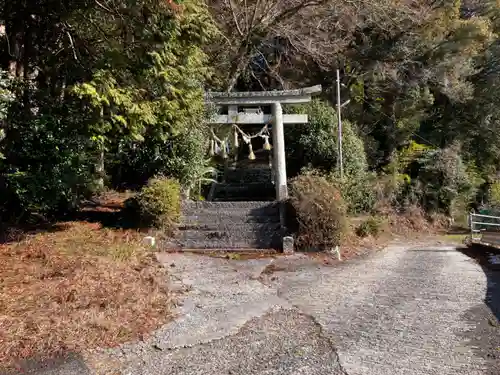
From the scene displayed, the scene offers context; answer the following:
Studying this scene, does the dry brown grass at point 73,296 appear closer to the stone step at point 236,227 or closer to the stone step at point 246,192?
the stone step at point 236,227

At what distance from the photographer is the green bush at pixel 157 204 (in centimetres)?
835

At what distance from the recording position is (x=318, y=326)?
4.42 m

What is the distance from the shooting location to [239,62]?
13.2 m

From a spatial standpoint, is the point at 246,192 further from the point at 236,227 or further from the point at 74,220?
the point at 74,220

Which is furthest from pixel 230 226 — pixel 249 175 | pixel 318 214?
pixel 249 175

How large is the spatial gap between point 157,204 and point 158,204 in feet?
0.06

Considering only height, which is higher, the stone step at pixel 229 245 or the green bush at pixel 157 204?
the green bush at pixel 157 204

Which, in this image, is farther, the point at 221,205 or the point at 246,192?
the point at 246,192

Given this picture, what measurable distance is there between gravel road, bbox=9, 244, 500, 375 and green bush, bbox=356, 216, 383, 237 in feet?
13.9

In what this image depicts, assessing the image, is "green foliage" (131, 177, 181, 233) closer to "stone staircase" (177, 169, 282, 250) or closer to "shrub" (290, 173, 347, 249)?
"stone staircase" (177, 169, 282, 250)

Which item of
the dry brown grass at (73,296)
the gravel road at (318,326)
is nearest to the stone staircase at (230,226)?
the gravel road at (318,326)

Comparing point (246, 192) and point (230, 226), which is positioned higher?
point (246, 192)

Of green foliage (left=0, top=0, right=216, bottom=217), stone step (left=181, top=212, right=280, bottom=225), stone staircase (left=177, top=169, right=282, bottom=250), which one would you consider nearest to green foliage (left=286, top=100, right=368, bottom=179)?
stone staircase (left=177, top=169, right=282, bottom=250)

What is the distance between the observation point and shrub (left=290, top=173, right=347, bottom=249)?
8398 mm
